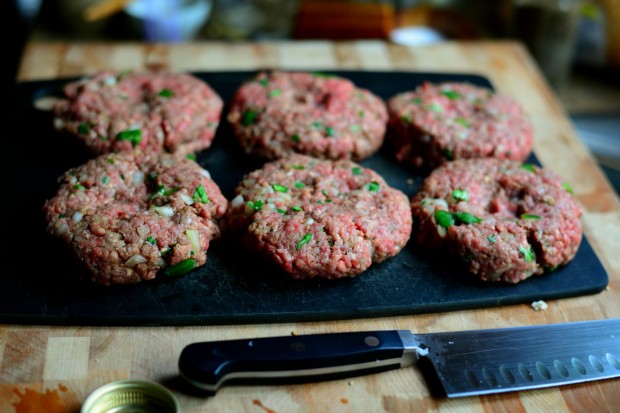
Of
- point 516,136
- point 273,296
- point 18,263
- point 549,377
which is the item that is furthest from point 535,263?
point 18,263

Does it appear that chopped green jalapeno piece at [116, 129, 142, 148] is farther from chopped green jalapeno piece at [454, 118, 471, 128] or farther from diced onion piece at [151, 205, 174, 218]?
chopped green jalapeno piece at [454, 118, 471, 128]

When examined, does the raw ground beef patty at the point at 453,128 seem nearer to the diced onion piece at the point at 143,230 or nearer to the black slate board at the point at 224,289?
the black slate board at the point at 224,289

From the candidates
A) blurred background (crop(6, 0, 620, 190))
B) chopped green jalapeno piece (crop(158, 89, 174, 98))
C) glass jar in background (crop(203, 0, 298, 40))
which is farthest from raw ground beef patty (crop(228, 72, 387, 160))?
Result: glass jar in background (crop(203, 0, 298, 40))

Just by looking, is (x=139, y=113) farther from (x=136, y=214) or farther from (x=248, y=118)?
(x=136, y=214)

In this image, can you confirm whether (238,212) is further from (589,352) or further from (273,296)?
(589,352)

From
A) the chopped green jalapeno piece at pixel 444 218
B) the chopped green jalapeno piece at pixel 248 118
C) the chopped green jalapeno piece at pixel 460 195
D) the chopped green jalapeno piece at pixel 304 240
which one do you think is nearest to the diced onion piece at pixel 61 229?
the chopped green jalapeno piece at pixel 304 240

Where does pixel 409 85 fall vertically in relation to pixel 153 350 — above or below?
above
